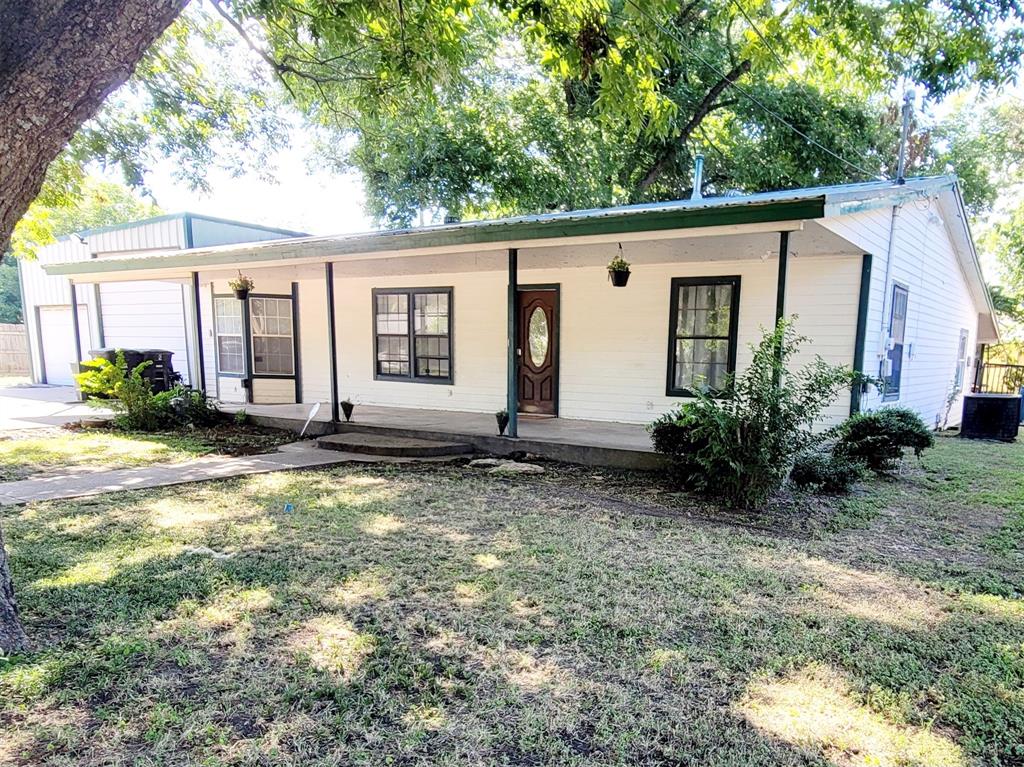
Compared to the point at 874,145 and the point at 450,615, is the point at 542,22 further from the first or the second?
the point at 874,145

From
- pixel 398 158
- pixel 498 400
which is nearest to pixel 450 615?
pixel 498 400

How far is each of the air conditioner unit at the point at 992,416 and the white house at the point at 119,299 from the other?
15005 mm

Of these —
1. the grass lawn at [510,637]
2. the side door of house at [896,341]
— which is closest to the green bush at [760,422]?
the grass lawn at [510,637]

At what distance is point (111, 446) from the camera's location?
24.9ft

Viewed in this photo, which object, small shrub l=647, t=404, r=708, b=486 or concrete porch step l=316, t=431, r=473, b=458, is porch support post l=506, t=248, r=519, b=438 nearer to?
concrete porch step l=316, t=431, r=473, b=458

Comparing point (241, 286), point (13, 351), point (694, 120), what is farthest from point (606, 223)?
point (13, 351)

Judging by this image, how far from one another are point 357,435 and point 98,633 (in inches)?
208

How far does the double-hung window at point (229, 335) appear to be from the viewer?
35.9ft

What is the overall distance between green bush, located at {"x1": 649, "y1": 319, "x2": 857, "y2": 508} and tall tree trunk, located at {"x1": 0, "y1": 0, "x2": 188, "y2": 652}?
4.56m

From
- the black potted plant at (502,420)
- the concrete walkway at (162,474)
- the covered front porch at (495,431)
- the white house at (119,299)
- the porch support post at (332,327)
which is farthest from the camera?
the white house at (119,299)

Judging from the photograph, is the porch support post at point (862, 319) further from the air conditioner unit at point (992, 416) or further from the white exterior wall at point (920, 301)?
the air conditioner unit at point (992, 416)

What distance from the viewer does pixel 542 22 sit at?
14.5 ft

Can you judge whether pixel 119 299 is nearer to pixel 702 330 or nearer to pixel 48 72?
pixel 702 330

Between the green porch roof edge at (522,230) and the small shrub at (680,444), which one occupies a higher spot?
the green porch roof edge at (522,230)
